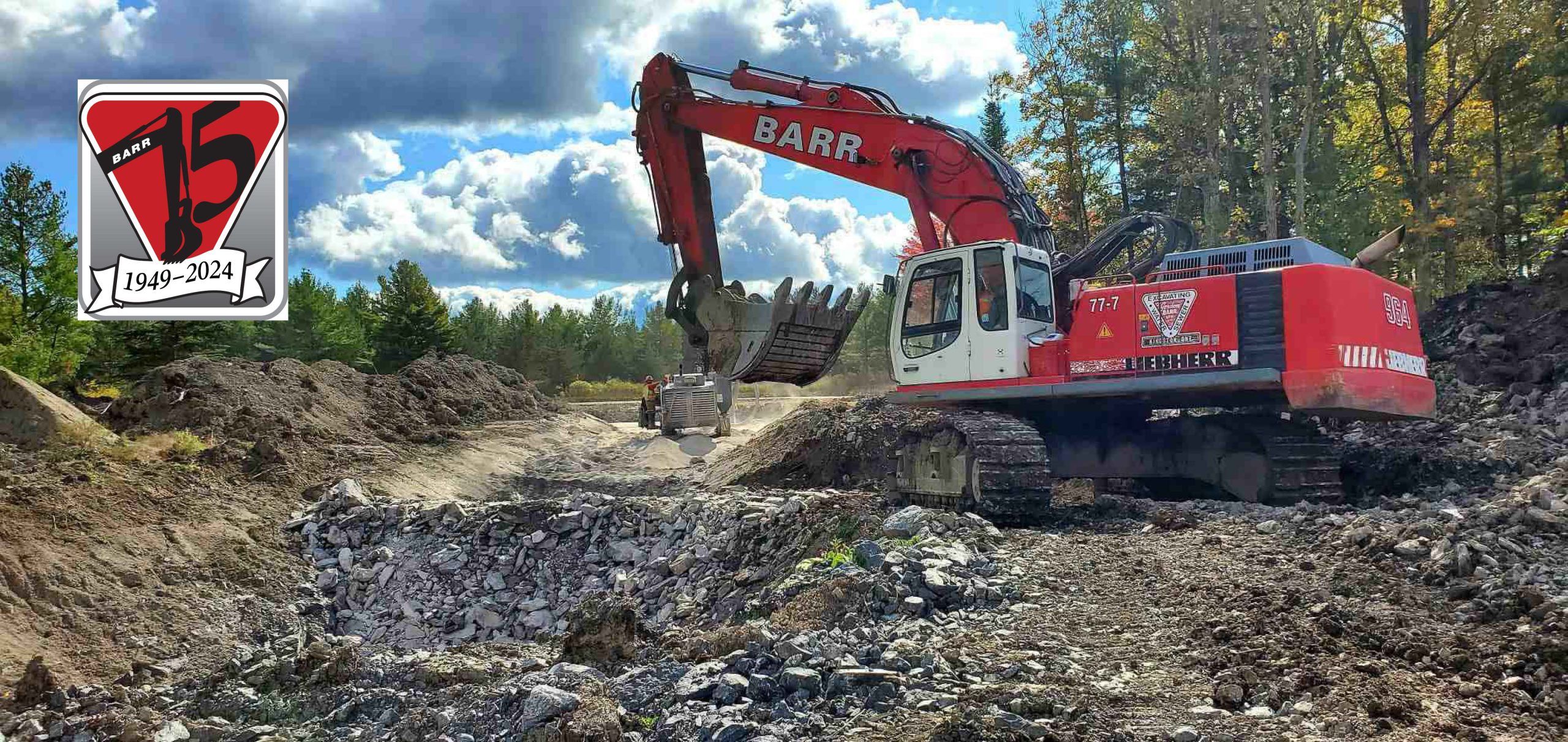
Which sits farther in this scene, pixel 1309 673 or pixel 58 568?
pixel 58 568

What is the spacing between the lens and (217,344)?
104ft

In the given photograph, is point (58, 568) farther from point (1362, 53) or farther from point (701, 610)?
point (1362, 53)

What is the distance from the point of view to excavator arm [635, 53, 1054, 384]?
10727 millimetres

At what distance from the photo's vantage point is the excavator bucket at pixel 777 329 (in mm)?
13336

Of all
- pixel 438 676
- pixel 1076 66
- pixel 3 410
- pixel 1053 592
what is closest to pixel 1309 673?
pixel 1053 592

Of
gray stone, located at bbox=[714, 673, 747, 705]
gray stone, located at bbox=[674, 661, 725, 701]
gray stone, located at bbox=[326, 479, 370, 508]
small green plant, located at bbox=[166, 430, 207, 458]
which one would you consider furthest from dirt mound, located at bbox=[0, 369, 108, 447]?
gray stone, located at bbox=[714, 673, 747, 705]

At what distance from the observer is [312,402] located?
52.2 ft

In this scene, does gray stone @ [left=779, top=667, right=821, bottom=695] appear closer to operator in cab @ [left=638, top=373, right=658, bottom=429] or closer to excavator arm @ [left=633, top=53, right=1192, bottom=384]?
excavator arm @ [left=633, top=53, right=1192, bottom=384]

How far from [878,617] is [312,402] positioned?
1296cm

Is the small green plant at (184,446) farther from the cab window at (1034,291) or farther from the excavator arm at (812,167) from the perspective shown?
the cab window at (1034,291)

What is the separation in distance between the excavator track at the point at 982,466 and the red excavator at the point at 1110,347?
17 mm

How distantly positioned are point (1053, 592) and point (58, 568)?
8107mm

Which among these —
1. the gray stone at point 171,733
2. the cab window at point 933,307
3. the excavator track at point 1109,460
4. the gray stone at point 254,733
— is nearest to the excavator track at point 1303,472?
the excavator track at point 1109,460

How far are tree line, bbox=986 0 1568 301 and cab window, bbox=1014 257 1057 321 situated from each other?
40.5ft
